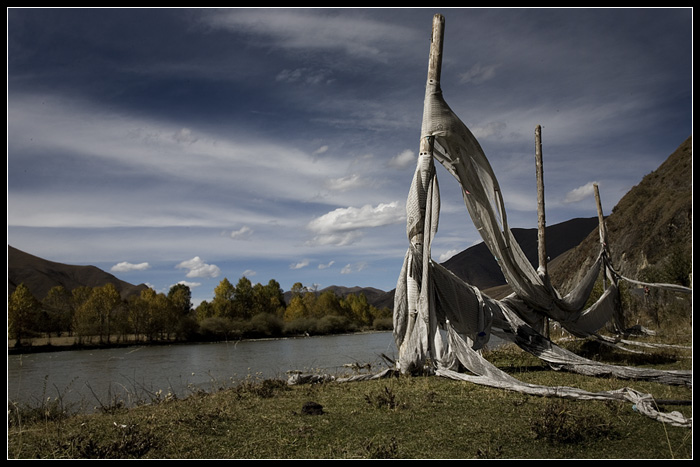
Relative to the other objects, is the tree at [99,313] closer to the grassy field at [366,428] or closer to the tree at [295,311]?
the tree at [295,311]

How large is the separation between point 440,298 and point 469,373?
3.80 ft

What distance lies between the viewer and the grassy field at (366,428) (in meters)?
3.88

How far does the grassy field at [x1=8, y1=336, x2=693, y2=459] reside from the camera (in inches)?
153

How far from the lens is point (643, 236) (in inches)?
1428

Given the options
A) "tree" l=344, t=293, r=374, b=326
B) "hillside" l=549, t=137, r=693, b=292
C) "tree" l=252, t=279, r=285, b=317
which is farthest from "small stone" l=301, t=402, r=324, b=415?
"tree" l=344, t=293, r=374, b=326

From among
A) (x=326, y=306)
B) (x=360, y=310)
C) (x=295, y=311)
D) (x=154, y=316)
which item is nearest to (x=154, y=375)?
(x=154, y=316)

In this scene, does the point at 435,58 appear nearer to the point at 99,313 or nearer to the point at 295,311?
the point at 99,313

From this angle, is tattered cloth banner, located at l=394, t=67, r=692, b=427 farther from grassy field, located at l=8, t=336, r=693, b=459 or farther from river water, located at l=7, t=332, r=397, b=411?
river water, located at l=7, t=332, r=397, b=411

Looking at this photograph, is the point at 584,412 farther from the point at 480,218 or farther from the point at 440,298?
the point at 480,218

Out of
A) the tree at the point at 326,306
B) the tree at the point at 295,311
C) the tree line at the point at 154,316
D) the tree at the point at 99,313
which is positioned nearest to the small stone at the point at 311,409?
the tree line at the point at 154,316

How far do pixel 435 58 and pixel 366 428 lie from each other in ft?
18.4

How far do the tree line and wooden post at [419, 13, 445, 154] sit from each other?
30.5 m

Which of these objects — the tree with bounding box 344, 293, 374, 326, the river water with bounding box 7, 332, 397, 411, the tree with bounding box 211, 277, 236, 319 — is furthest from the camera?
the tree with bounding box 344, 293, 374, 326
